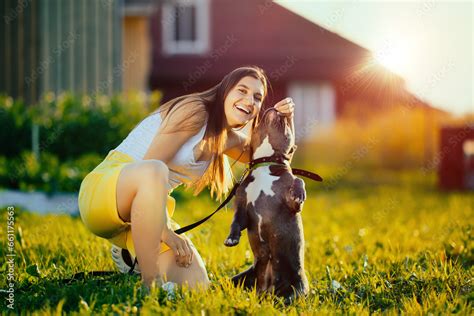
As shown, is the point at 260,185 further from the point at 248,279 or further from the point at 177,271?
the point at 177,271

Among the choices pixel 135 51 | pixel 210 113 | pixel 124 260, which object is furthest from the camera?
pixel 135 51

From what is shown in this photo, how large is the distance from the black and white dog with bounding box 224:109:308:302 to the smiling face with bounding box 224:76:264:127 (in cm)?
28

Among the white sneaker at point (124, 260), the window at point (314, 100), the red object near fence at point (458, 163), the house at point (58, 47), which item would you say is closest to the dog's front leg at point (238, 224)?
the white sneaker at point (124, 260)

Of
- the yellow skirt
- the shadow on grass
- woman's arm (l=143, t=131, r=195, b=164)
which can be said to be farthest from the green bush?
woman's arm (l=143, t=131, r=195, b=164)

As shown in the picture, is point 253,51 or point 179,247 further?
point 253,51

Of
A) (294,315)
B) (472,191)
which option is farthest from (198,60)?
(294,315)

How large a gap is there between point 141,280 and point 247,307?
0.69 m

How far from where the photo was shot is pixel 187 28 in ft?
59.2

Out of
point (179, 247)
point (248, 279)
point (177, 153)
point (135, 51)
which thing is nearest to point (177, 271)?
point (179, 247)

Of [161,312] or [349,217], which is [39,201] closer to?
[349,217]

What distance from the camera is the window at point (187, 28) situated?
17.9 m

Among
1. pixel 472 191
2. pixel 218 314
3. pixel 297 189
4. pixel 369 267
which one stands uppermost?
pixel 297 189

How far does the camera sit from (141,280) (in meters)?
3.49

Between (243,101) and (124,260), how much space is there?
108cm
